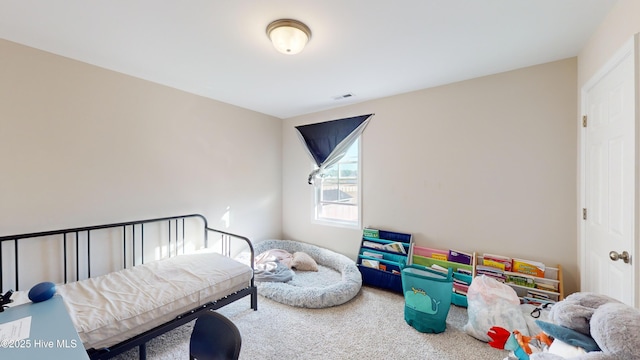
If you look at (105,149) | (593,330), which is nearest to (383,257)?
(593,330)

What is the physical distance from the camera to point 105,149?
2295 millimetres

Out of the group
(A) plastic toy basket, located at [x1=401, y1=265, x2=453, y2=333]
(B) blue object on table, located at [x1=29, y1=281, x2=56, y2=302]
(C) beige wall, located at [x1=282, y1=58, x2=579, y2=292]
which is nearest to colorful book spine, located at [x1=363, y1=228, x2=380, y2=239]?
(C) beige wall, located at [x1=282, y1=58, x2=579, y2=292]

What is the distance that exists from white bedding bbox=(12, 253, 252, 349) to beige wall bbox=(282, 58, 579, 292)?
189cm

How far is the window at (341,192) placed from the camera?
3490 mm

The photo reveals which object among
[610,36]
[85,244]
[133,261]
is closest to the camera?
[610,36]

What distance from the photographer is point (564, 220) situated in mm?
2174

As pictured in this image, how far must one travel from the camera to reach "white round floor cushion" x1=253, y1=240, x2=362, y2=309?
2436mm

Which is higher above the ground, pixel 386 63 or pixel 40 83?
pixel 386 63

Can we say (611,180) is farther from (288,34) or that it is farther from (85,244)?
(85,244)

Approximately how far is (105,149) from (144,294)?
1481 millimetres

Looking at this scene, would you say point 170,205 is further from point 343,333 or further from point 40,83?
point 343,333

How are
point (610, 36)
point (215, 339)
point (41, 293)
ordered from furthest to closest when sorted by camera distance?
point (610, 36) < point (41, 293) < point (215, 339)

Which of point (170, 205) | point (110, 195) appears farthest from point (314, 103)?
point (110, 195)

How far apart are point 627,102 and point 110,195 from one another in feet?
13.2
